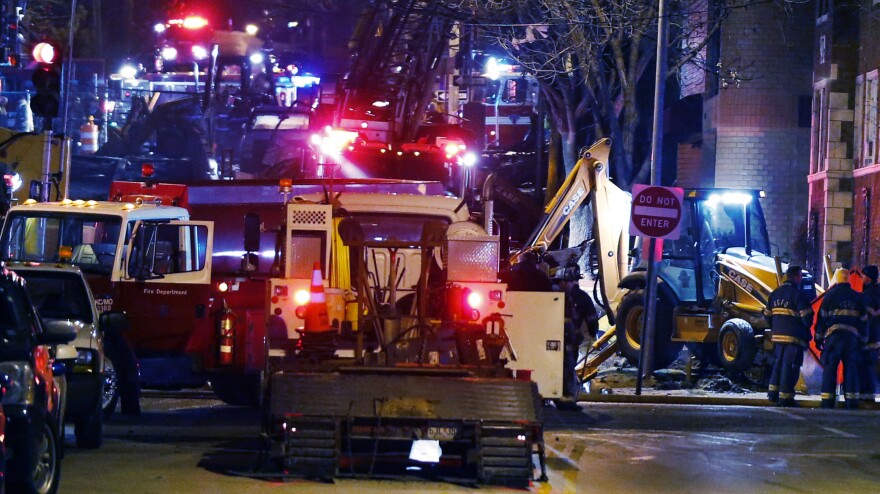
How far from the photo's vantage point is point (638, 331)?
70.7 ft

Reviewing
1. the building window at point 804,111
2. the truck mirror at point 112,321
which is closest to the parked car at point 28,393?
the truck mirror at point 112,321

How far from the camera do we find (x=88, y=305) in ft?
39.8

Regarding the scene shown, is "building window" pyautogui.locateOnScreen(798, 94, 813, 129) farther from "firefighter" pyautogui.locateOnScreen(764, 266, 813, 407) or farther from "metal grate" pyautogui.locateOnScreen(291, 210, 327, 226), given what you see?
"metal grate" pyautogui.locateOnScreen(291, 210, 327, 226)

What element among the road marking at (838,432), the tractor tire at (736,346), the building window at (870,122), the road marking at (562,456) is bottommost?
the road marking at (562,456)

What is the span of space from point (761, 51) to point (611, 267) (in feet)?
39.6

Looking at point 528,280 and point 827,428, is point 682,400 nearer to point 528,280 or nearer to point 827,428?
point 827,428

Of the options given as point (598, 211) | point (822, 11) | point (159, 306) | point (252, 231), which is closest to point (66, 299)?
point (252, 231)

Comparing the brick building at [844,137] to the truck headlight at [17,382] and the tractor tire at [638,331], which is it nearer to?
the tractor tire at [638,331]

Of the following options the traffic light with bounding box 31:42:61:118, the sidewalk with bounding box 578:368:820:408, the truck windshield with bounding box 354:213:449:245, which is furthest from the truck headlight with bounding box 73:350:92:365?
the sidewalk with bounding box 578:368:820:408

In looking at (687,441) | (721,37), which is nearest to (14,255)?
(687,441)

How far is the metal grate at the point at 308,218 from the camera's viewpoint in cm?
1227

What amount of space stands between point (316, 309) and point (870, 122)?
19972mm

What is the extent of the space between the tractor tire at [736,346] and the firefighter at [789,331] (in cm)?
138

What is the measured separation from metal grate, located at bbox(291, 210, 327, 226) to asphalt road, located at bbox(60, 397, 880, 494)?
2.19 metres
